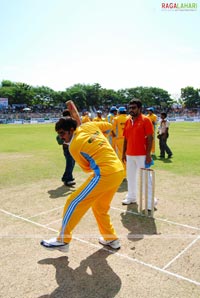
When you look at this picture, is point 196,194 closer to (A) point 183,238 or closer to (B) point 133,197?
(B) point 133,197

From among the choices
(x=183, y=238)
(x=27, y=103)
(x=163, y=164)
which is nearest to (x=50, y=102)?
(x=27, y=103)

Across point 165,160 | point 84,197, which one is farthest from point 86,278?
point 165,160

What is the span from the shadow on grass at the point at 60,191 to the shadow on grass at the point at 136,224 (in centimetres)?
183

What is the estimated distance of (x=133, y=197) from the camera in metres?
6.25

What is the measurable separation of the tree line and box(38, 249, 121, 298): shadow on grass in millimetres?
82432

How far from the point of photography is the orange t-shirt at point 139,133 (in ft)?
18.7

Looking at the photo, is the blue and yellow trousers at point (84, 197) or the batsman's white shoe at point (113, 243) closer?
the blue and yellow trousers at point (84, 197)

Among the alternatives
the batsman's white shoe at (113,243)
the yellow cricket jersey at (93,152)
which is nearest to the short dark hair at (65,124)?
the yellow cricket jersey at (93,152)

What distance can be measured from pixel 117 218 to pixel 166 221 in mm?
879

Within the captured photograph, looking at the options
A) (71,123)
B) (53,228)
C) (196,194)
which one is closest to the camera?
(71,123)

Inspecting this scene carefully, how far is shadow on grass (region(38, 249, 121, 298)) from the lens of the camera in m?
3.25

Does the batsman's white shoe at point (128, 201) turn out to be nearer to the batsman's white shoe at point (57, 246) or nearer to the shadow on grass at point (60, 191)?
the shadow on grass at point (60, 191)

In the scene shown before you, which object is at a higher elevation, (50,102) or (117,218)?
(50,102)

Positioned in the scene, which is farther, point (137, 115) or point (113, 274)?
point (137, 115)
